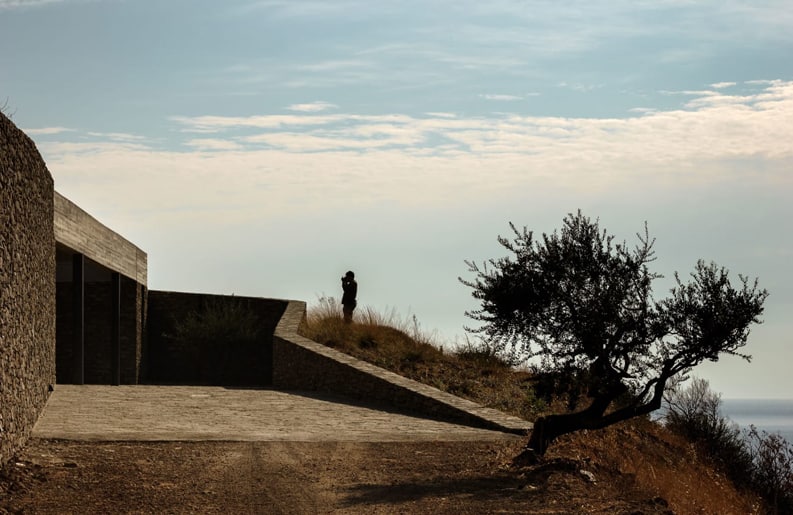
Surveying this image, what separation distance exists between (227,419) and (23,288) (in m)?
4.27

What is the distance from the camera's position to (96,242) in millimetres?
23156

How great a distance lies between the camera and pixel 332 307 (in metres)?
28.9

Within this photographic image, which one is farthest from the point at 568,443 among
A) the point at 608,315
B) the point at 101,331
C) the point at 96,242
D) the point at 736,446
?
the point at 101,331

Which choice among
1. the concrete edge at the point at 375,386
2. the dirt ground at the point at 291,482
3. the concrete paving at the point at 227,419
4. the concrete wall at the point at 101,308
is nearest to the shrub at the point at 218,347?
the concrete wall at the point at 101,308

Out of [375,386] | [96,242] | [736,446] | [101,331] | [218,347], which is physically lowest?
[736,446]

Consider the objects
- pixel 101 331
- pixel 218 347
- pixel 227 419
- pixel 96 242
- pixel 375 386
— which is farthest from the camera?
pixel 218 347

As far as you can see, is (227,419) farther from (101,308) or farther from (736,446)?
(736,446)

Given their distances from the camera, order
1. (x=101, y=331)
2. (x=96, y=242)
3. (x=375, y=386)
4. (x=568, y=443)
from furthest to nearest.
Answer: (x=101, y=331)
(x=96, y=242)
(x=375, y=386)
(x=568, y=443)

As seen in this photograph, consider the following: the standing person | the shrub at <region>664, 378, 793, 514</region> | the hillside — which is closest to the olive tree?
the hillside

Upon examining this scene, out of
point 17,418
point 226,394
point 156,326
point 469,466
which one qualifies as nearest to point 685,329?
point 469,466

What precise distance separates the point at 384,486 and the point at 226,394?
1012 cm

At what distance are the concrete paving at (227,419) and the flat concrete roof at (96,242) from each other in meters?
3.23

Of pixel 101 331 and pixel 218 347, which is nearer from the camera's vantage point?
pixel 101 331

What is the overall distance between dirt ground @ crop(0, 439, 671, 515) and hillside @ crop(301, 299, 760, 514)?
7 cm
